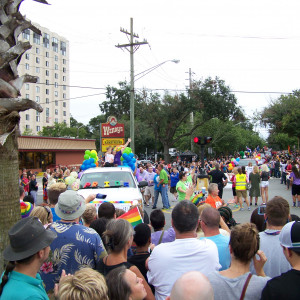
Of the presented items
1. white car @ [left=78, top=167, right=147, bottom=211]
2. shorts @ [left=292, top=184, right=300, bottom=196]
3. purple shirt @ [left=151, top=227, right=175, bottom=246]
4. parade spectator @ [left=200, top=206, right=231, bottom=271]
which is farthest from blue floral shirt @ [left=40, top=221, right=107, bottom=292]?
shorts @ [left=292, top=184, right=300, bottom=196]

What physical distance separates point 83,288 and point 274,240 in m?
2.23

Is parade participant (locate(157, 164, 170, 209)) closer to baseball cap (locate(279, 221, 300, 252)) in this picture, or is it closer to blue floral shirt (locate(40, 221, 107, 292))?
blue floral shirt (locate(40, 221, 107, 292))

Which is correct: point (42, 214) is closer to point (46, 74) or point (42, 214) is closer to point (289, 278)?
Result: point (289, 278)

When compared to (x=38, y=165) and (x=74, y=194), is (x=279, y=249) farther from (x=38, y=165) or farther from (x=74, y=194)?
(x=38, y=165)

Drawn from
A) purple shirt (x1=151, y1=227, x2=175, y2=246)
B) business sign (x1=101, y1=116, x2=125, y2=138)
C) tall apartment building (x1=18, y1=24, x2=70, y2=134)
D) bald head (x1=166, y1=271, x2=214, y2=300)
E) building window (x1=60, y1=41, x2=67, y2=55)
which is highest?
building window (x1=60, y1=41, x2=67, y2=55)

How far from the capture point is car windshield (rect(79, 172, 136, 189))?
325 inches

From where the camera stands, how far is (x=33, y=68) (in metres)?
86.3

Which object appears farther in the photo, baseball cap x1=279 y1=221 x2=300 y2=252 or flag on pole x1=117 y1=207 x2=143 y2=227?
flag on pole x1=117 y1=207 x2=143 y2=227

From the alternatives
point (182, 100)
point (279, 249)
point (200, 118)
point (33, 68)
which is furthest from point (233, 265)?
point (33, 68)

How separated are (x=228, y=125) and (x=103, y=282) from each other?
43.4m

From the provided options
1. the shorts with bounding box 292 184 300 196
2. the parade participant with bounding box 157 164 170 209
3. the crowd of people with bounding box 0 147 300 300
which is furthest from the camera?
the parade participant with bounding box 157 164 170 209

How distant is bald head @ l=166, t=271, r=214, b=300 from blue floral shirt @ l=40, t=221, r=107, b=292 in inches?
67.7

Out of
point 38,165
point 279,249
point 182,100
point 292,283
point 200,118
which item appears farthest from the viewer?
point 38,165

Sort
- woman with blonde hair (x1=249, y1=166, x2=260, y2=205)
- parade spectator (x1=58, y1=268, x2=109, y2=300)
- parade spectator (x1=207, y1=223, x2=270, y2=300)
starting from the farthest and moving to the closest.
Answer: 1. woman with blonde hair (x1=249, y1=166, x2=260, y2=205)
2. parade spectator (x1=207, y1=223, x2=270, y2=300)
3. parade spectator (x1=58, y1=268, x2=109, y2=300)
